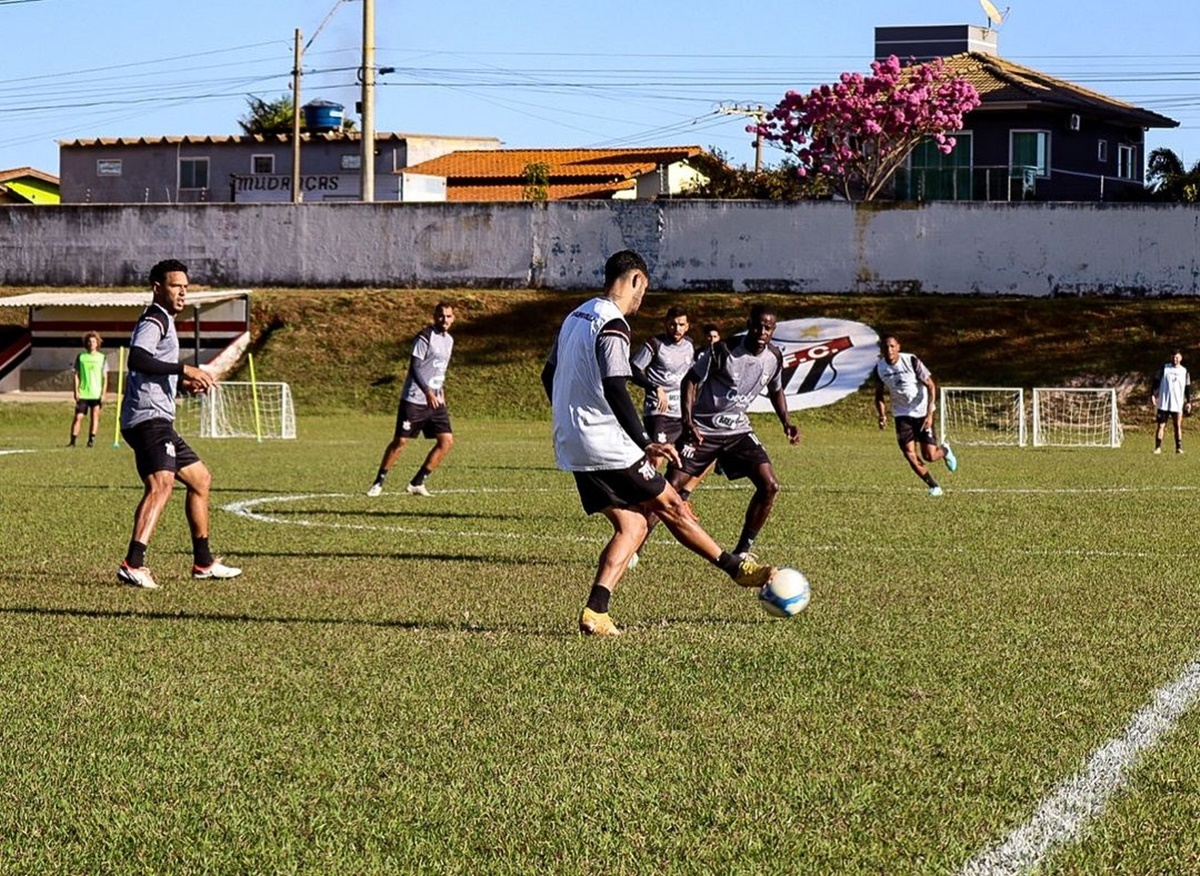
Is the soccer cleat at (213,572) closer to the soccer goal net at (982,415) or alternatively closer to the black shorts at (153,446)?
the black shorts at (153,446)

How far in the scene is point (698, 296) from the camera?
42156 millimetres

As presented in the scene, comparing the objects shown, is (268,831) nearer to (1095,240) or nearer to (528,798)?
(528,798)

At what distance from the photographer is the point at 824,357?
3912 centimetres

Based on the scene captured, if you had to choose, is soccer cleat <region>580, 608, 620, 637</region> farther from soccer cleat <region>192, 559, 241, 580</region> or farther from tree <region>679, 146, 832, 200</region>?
tree <region>679, 146, 832, 200</region>

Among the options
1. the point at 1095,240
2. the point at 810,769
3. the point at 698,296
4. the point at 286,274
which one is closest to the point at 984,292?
the point at 1095,240

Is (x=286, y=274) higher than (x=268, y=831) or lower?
higher

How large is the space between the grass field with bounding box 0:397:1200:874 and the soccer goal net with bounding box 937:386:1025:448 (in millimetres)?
20316

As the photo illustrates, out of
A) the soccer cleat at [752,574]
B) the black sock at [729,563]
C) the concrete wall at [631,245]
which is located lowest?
the soccer cleat at [752,574]

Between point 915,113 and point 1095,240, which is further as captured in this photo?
point 915,113

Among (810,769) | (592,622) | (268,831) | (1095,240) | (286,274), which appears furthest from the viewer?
(286,274)

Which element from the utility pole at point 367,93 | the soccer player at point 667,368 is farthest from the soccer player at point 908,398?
the utility pole at point 367,93

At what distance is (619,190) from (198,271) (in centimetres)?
1987

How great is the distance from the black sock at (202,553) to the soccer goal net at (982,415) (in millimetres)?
24153

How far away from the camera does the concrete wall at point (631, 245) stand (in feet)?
134
